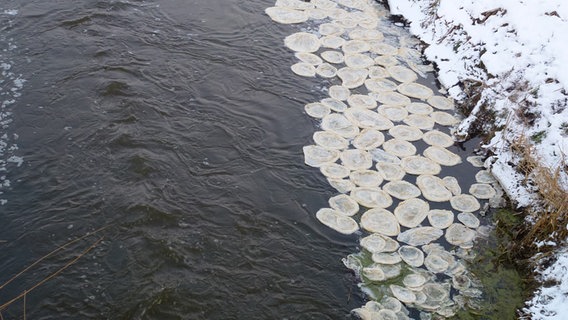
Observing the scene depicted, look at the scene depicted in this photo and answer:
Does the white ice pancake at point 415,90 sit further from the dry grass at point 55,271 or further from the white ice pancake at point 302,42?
the dry grass at point 55,271

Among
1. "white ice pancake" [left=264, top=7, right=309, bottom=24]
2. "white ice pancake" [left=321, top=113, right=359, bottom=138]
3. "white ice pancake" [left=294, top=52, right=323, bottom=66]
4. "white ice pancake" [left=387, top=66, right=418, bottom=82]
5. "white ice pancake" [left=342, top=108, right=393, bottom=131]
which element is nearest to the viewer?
"white ice pancake" [left=321, top=113, right=359, bottom=138]

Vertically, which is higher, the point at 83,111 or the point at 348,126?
the point at 348,126

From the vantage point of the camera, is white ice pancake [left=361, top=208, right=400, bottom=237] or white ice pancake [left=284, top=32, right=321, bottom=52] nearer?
white ice pancake [left=361, top=208, right=400, bottom=237]

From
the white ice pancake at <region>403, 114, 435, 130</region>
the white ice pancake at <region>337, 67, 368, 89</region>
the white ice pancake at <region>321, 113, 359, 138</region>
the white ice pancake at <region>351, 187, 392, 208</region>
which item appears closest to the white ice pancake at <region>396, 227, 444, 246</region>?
the white ice pancake at <region>351, 187, 392, 208</region>

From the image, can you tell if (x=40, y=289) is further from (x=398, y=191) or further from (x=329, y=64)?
(x=329, y=64)

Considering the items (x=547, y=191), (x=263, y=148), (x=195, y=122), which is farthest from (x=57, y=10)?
(x=547, y=191)

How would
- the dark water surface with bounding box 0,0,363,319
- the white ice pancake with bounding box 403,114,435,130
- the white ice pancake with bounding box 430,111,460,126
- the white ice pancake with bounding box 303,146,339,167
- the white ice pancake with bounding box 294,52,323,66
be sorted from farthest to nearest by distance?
the white ice pancake with bounding box 294,52,323,66 → the white ice pancake with bounding box 430,111,460,126 → the white ice pancake with bounding box 403,114,435,130 → the white ice pancake with bounding box 303,146,339,167 → the dark water surface with bounding box 0,0,363,319

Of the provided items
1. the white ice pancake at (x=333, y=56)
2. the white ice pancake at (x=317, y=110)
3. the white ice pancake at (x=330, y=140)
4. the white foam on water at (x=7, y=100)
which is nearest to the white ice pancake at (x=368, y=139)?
the white ice pancake at (x=330, y=140)

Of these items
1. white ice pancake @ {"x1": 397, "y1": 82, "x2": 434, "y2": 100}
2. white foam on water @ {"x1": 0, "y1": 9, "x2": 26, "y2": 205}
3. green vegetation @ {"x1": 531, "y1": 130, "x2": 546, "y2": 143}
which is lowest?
white foam on water @ {"x1": 0, "y1": 9, "x2": 26, "y2": 205}

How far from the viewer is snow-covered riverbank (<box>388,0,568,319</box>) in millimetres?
5746

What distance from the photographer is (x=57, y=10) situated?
306 inches

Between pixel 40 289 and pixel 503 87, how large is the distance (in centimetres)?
553

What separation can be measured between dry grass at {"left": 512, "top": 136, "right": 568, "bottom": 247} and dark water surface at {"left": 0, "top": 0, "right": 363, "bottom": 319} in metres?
1.78

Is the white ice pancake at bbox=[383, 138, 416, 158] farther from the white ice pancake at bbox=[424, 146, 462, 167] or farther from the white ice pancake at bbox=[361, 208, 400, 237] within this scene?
the white ice pancake at bbox=[361, 208, 400, 237]
